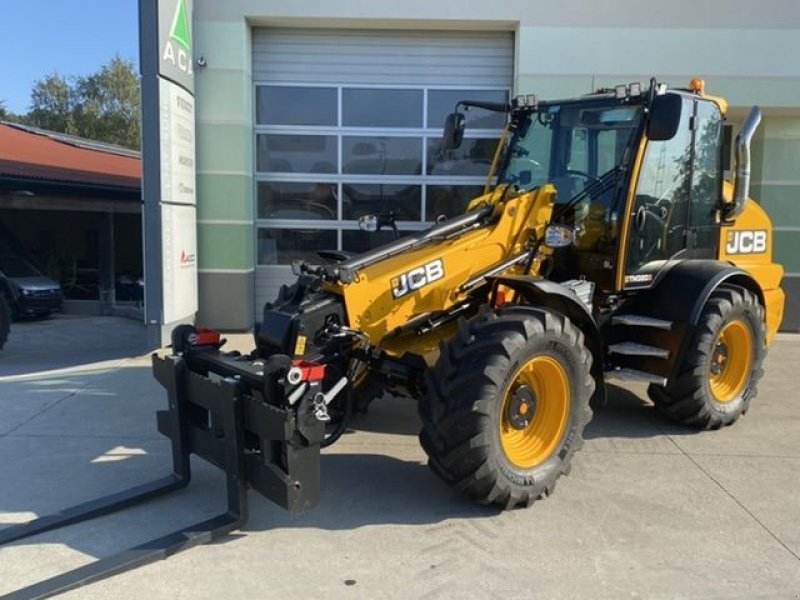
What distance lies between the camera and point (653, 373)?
225 inches

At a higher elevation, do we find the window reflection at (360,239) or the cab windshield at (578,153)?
the cab windshield at (578,153)

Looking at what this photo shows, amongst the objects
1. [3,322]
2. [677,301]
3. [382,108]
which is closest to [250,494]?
[677,301]

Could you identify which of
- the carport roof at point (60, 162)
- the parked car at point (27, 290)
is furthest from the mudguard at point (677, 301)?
the carport roof at point (60, 162)

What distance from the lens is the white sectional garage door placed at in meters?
10.7

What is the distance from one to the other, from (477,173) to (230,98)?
374 centimetres

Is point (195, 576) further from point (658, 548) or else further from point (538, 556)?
point (658, 548)

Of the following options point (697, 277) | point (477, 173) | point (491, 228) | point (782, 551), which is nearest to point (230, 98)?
point (477, 173)

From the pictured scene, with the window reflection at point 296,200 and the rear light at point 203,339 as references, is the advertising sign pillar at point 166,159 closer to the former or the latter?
the window reflection at point 296,200

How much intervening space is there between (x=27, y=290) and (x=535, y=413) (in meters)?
13.0

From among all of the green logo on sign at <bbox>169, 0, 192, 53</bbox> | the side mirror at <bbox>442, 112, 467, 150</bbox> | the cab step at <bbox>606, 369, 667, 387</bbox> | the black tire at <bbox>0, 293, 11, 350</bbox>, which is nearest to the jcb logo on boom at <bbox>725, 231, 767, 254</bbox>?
the cab step at <bbox>606, 369, 667, 387</bbox>

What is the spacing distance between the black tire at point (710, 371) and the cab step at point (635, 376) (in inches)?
8.0

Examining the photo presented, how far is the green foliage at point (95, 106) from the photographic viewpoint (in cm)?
4128

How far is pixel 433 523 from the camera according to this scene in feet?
13.9

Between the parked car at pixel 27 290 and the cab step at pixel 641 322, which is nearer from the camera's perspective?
the cab step at pixel 641 322
